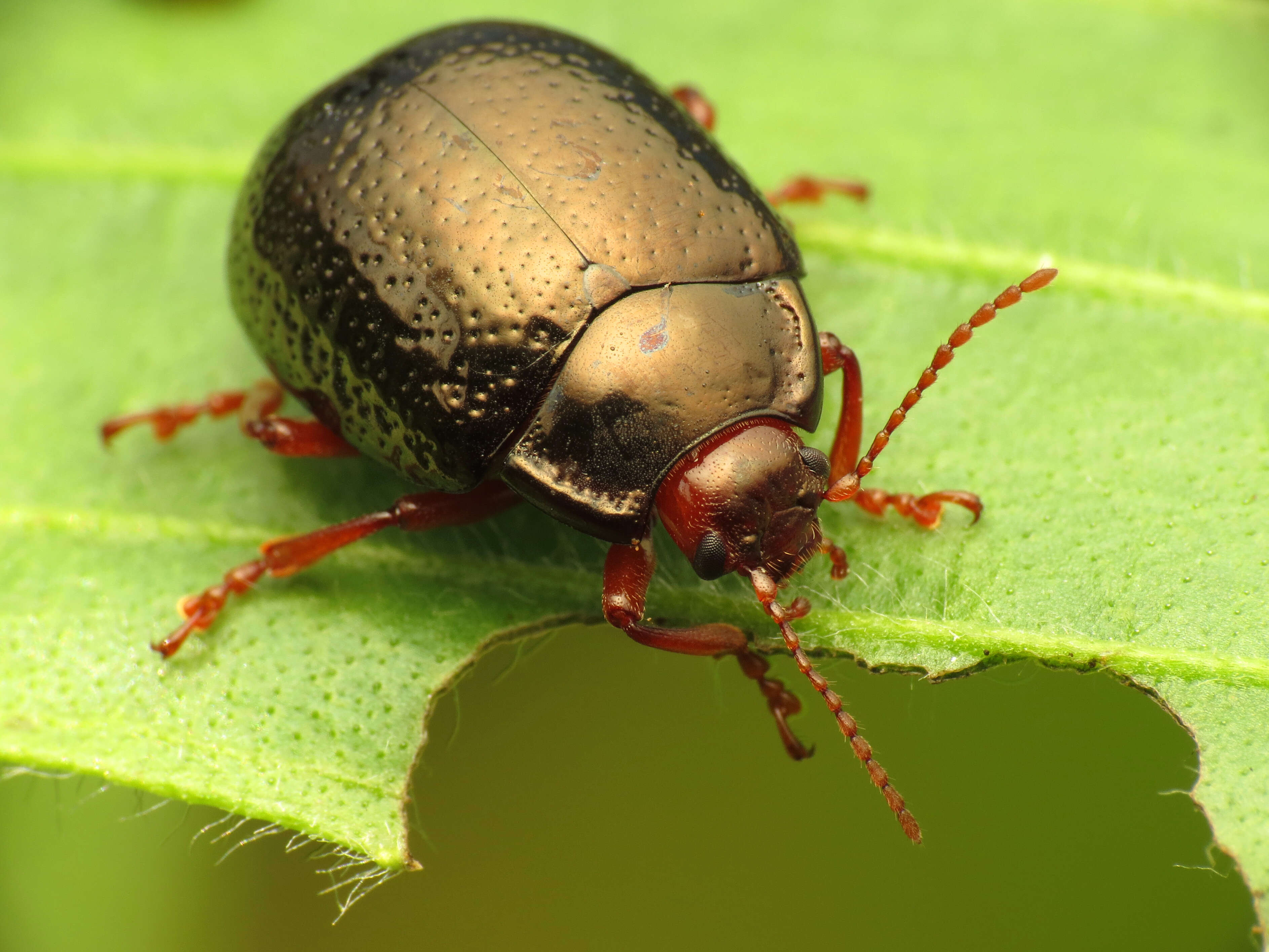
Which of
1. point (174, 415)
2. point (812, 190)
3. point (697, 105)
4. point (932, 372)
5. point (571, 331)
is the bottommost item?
point (174, 415)

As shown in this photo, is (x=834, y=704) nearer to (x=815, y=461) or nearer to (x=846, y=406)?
(x=815, y=461)

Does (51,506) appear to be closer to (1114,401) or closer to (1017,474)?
(1017,474)

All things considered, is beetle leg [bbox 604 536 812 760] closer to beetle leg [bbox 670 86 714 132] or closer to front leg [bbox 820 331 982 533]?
front leg [bbox 820 331 982 533]

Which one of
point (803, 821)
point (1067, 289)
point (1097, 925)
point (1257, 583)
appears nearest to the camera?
point (1257, 583)

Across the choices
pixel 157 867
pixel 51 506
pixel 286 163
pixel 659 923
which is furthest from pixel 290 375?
pixel 659 923

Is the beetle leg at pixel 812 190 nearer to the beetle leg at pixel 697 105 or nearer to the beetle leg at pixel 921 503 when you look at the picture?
the beetle leg at pixel 697 105

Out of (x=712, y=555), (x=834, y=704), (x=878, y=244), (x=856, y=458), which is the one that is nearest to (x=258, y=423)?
(x=712, y=555)

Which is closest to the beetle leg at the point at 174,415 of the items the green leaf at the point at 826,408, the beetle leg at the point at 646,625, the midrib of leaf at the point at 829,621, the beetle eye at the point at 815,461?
the green leaf at the point at 826,408

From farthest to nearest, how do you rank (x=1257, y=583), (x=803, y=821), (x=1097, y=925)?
(x=803, y=821) < (x=1097, y=925) < (x=1257, y=583)
